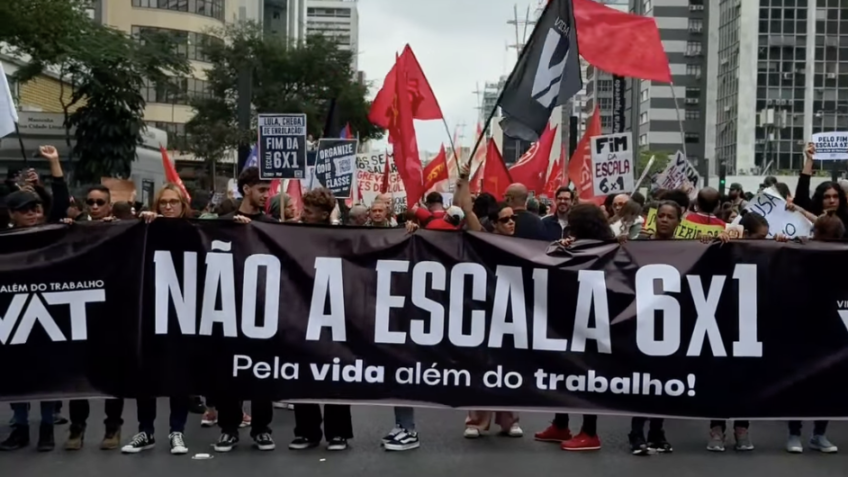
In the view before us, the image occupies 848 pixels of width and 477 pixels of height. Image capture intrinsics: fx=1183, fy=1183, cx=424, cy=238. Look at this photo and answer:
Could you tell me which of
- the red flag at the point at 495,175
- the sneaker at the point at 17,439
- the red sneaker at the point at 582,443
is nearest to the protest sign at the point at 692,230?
the red sneaker at the point at 582,443

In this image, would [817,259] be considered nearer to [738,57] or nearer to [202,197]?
[202,197]

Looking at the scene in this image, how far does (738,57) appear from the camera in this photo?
107625mm

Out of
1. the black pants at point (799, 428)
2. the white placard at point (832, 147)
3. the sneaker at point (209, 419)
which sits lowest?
the sneaker at point (209, 419)

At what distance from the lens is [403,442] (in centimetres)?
816

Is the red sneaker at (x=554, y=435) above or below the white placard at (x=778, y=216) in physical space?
below

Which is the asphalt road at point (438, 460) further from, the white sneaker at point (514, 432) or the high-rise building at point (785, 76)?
the high-rise building at point (785, 76)

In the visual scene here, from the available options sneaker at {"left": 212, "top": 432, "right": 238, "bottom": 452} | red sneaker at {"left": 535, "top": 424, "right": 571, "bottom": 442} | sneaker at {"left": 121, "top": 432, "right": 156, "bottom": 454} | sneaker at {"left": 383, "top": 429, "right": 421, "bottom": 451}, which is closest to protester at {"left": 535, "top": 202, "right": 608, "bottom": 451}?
red sneaker at {"left": 535, "top": 424, "right": 571, "bottom": 442}

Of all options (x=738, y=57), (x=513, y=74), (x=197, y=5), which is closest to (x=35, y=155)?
(x=513, y=74)

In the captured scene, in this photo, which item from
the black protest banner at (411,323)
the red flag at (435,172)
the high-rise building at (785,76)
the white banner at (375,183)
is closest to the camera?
the black protest banner at (411,323)

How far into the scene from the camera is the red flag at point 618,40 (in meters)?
11.3

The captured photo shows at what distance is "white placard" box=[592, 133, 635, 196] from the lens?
14805 mm

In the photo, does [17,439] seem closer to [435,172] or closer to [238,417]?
[238,417]

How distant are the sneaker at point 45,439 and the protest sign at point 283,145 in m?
5.30

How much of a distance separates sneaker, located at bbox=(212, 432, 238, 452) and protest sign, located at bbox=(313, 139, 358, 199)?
8.61 meters
